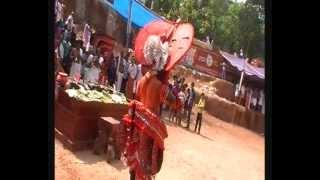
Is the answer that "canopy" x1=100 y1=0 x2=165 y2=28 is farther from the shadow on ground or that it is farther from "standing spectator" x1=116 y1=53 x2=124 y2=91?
the shadow on ground

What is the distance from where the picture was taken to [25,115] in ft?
8.57

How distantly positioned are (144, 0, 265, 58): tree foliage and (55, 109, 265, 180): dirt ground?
0.33 meters

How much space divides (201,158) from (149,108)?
0.31m

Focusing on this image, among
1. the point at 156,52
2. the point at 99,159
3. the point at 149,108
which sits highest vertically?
the point at 156,52

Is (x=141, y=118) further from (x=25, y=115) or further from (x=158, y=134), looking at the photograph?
(x=25, y=115)

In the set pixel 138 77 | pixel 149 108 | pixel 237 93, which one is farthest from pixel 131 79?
pixel 237 93

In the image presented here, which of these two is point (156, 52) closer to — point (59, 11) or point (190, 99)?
point (190, 99)

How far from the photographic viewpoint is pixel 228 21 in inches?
91.9

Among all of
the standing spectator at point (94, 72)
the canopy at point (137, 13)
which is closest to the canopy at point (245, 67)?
the canopy at point (137, 13)

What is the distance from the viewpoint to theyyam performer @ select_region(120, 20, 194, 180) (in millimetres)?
2447

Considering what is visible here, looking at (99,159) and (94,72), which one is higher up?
(94,72)

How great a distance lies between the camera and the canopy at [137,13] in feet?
7.97

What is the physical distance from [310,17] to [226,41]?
37 cm

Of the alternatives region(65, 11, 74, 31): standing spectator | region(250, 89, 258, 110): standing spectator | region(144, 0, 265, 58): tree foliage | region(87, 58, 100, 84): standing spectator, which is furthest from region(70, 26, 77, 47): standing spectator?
region(250, 89, 258, 110): standing spectator
